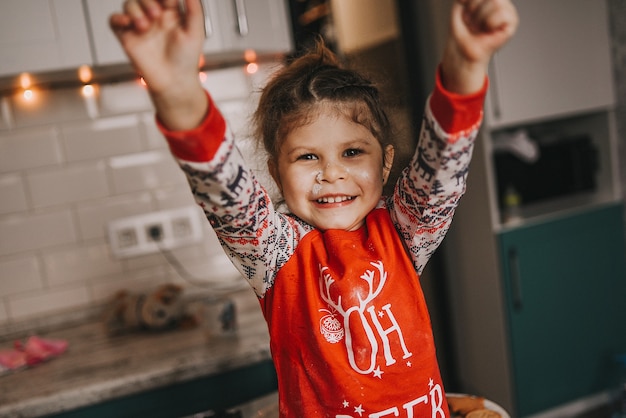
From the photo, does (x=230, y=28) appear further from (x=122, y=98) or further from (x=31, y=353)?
(x=31, y=353)

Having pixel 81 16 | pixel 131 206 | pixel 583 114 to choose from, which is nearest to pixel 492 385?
pixel 583 114

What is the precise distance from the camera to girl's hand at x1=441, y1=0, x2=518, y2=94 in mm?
524

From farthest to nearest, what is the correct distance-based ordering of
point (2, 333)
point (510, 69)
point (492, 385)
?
1. point (492, 385)
2. point (510, 69)
3. point (2, 333)

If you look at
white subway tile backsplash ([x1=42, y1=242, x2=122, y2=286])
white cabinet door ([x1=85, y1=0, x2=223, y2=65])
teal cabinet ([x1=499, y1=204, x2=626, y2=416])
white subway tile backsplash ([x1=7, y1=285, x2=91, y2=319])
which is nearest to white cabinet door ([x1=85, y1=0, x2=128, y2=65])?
white cabinet door ([x1=85, y1=0, x2=223, y2=65])

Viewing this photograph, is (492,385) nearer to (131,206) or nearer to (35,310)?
(131,206)

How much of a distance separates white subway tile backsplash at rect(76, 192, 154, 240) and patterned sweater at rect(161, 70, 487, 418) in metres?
1.05

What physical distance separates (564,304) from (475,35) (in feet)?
5.49

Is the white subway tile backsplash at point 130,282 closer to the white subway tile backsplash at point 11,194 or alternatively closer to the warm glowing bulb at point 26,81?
the white subway tile backsplash at point 11,194

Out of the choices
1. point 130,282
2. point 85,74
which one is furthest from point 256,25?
point 130,282

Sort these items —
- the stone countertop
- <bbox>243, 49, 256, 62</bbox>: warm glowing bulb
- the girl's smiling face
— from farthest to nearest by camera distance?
<bbox>243, 49, 256, 62</bbox>: warm glowing bulb → the stone countertop → the girl's smiling face

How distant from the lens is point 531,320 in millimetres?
1896

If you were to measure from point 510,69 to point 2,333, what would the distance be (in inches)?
70.3

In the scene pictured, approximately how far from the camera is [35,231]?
1.63 meters

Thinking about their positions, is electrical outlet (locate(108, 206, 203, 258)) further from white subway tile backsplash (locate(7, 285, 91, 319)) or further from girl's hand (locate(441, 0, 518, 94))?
girl's hand (locate(441, 0, 518, 94))
